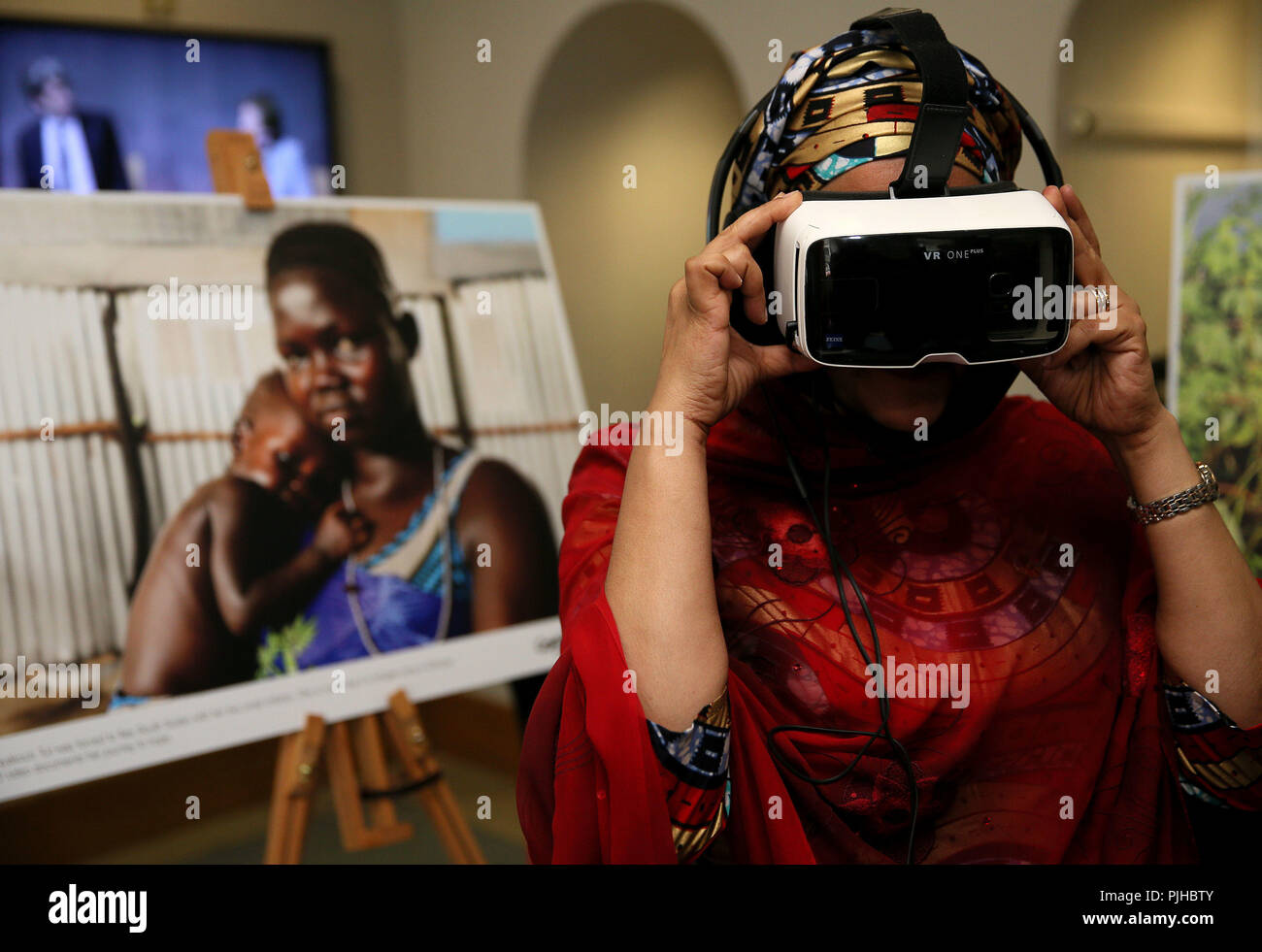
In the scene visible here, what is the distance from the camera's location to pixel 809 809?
0.79 m

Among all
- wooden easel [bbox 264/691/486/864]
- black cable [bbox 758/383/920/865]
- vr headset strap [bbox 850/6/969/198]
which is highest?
vr headset strap [bbox 850/6/969/198]

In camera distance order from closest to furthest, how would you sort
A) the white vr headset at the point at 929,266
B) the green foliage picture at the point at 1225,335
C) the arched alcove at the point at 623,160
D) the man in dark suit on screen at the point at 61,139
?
the white vr headset at the point at 929,266 → the green foliage picture at the point at 1225,335 → the arched alcove at the point at 623,160 → the man in dark suit on screen at the point at 61,139

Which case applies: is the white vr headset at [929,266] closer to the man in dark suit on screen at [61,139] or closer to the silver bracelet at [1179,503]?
the silver bracelet at [1179,503]

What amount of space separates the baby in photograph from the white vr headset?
927 mm

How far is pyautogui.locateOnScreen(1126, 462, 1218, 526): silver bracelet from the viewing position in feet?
2.42

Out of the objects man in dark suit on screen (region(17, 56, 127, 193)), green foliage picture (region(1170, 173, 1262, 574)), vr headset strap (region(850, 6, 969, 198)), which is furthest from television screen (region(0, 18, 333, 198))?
vr headset strap (region(850, 6, 969, 198))

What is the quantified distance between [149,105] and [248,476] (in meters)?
2.07

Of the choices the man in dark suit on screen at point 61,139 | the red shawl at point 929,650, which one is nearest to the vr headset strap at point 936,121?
the red shawl at point 929,650

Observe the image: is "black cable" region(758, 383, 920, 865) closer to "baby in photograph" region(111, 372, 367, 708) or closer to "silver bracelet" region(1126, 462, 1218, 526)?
"silver bracelet" region(1126, 462, 1218, 526)

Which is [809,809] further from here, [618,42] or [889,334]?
[618,42]

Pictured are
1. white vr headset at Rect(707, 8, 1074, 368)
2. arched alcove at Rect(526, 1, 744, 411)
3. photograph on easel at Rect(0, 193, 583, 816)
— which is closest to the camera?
white vr headset at Rect(707, 8, 1074, 368)

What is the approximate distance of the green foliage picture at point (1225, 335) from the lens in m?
1.62
